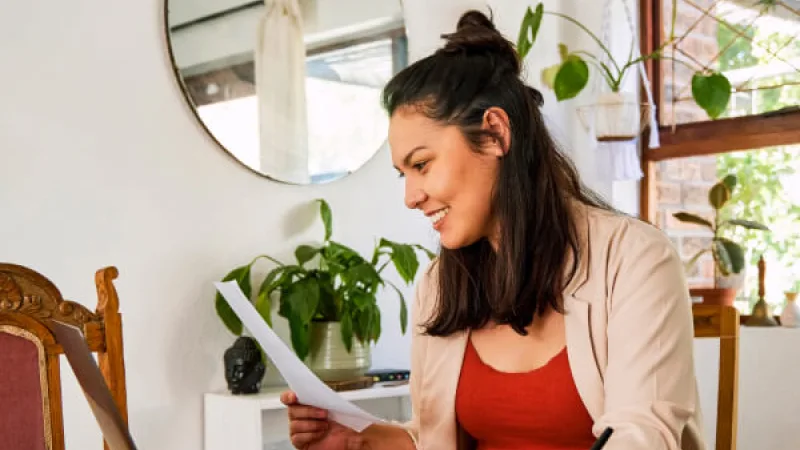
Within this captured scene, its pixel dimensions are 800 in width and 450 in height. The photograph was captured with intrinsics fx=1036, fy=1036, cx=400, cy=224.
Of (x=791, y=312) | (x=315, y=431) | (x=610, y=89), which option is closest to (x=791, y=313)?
(x=791, y=312)

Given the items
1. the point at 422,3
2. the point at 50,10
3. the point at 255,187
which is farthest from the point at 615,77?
the point at 50,10

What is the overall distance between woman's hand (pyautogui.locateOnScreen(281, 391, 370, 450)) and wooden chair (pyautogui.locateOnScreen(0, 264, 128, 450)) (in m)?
0.40

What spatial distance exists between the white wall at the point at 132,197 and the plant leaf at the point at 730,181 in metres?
1.41

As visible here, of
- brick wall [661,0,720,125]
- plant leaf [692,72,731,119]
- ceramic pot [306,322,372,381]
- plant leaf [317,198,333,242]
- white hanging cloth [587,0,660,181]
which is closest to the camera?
ceramic pot [306,322,372,381]

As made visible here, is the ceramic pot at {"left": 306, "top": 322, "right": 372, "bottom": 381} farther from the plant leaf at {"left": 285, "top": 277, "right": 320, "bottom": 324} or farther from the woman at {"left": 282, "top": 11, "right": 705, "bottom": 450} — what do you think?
the woman at {"left": 282, "top": 11, "right": 705, "bottom": 450}

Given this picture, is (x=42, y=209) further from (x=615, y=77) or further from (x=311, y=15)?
(x=615, y=77)

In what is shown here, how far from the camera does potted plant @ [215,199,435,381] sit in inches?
105

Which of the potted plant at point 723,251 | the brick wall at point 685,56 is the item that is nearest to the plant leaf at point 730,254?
the potted plant at point 723,251

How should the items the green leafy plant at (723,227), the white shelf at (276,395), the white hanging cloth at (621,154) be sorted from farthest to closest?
1. the white hanging cloth at (621,154)
2. the green leafy plant at (723,227)
3. the white shelf at (276,395)

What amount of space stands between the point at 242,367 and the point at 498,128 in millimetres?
1362

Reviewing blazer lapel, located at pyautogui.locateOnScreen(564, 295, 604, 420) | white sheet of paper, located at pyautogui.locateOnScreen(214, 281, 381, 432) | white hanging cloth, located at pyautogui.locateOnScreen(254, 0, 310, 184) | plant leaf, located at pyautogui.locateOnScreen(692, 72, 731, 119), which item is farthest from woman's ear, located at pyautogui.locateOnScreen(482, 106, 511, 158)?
plant leaf, located at pyautogui.locateOnScreen(692, 72, 731, 119)

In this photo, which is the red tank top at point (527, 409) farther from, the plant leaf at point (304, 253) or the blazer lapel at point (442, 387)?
the plant leaf at point (304, 253)

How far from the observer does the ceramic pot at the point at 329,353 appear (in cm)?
272

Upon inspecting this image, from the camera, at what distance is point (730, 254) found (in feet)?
10.7
